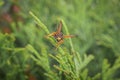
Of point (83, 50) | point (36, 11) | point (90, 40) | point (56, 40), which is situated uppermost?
point (36, 11)

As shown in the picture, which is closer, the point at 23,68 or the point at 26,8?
the point at 23,68

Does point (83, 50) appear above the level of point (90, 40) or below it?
below

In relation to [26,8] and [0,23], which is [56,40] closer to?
[26,8]

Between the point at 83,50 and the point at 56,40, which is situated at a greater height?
the point at 83,50

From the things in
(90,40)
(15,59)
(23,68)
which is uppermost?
(90,40)

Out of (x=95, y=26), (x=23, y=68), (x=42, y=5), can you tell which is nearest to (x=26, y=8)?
(x=42, y=5)

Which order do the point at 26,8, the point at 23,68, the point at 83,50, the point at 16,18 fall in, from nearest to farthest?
the point at 23,68 → the point at 83,50 → the point at 26,8 → the point at 16,18

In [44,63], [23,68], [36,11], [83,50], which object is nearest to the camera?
[44,63]

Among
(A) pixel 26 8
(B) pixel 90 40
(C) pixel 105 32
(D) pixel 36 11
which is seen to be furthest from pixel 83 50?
(A) pixel 26 8

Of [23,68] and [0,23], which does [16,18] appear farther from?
[23,68]
